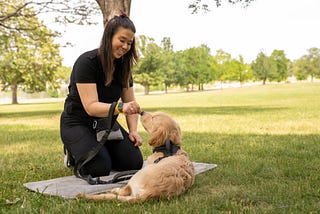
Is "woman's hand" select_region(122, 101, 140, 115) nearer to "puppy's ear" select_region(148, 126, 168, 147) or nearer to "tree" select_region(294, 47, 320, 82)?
"puppy's ear" select_region(148, 126, 168, 147)

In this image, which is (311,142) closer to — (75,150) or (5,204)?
(75,150)

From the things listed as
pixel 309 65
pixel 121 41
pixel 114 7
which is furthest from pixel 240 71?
pixel 121 41

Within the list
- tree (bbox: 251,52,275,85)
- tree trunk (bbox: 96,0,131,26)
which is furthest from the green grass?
tree (bbox: 251,52,275,85)

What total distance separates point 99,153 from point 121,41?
146 centimetres

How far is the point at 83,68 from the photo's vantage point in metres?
4.61

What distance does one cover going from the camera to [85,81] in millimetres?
4570

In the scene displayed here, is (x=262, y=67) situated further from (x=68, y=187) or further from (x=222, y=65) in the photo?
(x=68, y=187)

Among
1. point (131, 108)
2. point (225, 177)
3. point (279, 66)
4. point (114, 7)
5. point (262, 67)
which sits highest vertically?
point (279, 66)

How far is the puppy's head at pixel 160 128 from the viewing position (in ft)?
13.1

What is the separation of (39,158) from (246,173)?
3.86m

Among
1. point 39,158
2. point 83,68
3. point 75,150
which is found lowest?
point 39,158

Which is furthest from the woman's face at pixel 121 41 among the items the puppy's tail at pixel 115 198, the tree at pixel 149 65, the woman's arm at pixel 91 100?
the tree at pixel 149 65

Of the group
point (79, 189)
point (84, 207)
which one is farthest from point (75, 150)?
point (84, 207)

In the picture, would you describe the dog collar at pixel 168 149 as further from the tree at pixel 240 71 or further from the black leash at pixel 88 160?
the tree at pixel 240 71
